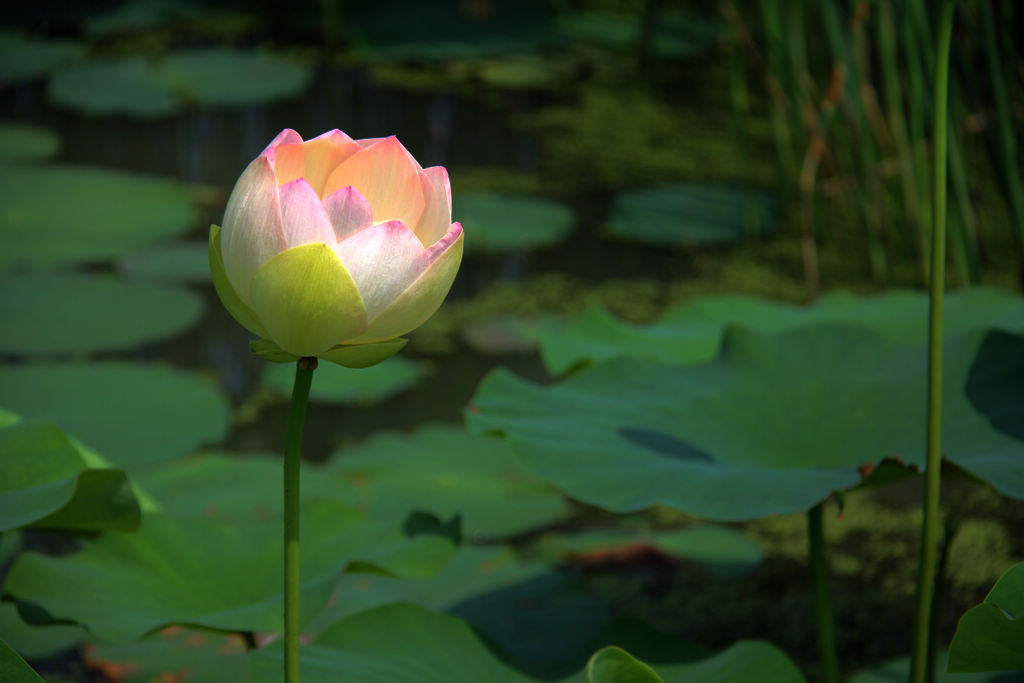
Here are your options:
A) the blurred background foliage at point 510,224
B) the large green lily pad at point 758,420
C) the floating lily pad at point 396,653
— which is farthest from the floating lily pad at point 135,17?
the floating lily pad at point 396,653

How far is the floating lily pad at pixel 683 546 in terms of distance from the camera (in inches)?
49.3

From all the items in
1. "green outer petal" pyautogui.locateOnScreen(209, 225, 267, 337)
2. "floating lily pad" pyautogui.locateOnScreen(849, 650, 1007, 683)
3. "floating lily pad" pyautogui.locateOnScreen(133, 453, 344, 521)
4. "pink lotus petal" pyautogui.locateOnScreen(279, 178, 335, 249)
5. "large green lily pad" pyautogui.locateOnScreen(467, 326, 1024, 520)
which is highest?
"pink lotus petal" pyautogui.locateOnScreen(279, 178, 335, 249)

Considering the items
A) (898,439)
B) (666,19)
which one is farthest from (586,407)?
(666,19)

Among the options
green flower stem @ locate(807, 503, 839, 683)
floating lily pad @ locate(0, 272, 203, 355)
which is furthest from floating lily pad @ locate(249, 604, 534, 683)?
floating lily pad @ locate(0, 272, 203, 355)

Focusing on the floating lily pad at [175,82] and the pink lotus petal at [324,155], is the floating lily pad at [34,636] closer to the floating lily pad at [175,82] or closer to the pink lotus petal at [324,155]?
the pink lotus petal at [324,155]

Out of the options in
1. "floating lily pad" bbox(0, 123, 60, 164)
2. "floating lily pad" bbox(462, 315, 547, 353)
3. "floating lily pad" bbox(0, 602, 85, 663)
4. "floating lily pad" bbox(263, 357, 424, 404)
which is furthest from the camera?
"floating lily pad" bbox(0, 123, 60, 164)

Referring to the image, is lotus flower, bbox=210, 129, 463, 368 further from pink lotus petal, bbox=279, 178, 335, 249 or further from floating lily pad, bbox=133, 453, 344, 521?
floating lily pad, bbox=133, 453, 344, 521

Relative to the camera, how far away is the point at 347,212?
1.47 feet

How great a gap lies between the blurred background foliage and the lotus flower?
16.6 inches

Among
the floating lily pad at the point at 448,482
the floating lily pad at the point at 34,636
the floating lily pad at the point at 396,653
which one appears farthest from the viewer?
the floating lily pad at the point at 448,482

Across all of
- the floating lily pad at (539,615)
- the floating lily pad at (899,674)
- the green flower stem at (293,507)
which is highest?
the green flower stem at (293,507)

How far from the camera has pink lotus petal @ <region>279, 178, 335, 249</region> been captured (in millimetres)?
436

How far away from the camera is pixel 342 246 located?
0.44m

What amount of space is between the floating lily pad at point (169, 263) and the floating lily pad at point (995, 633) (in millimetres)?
1699
